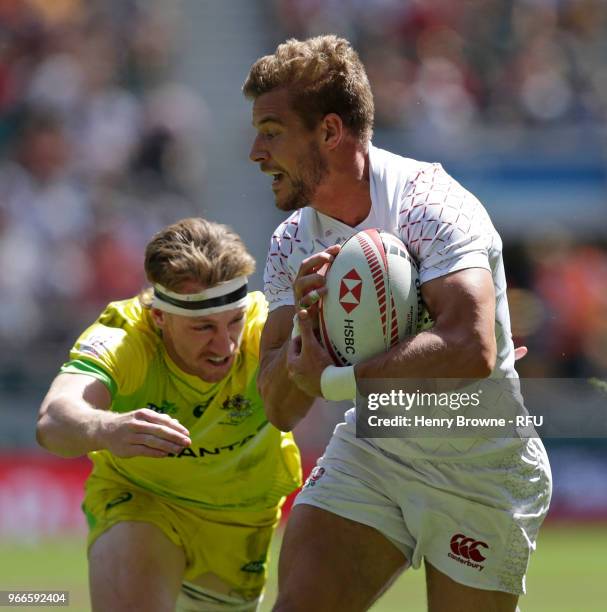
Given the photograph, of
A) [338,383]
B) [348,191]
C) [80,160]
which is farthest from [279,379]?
[80,160]

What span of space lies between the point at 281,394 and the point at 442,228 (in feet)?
2.87

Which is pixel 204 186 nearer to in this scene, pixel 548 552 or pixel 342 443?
pixel 548 552

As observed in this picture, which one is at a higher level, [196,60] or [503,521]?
[196,60]

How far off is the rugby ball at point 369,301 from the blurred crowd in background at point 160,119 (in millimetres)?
8612

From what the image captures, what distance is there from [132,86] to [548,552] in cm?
753

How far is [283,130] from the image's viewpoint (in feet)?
15.3

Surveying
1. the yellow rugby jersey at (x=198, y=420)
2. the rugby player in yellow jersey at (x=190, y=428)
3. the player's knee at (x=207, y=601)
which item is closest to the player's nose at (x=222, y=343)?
the rugby player in yellow jersey at (x=190, y=428)

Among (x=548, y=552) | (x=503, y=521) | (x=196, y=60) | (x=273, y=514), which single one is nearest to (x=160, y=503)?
(x=273, y=514)

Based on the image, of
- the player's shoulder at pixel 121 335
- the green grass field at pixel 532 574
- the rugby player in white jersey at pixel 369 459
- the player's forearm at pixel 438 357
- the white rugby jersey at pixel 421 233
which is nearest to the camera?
the player's forearm at pixel 438 357

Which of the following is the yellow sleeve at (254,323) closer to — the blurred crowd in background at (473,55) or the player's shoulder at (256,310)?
Answer: the player's shoulder at (256,310)

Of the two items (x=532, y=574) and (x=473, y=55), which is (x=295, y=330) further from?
(x=473, y=55)

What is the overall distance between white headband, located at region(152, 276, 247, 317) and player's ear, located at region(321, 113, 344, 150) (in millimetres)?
1061

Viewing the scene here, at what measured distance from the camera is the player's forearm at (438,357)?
406 cm

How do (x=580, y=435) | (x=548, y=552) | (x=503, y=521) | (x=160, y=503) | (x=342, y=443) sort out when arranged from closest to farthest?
(x=503, y=521), (x=342, y=443), (x=160, y=503), (x=548, y=552), (x=580, y=435)
